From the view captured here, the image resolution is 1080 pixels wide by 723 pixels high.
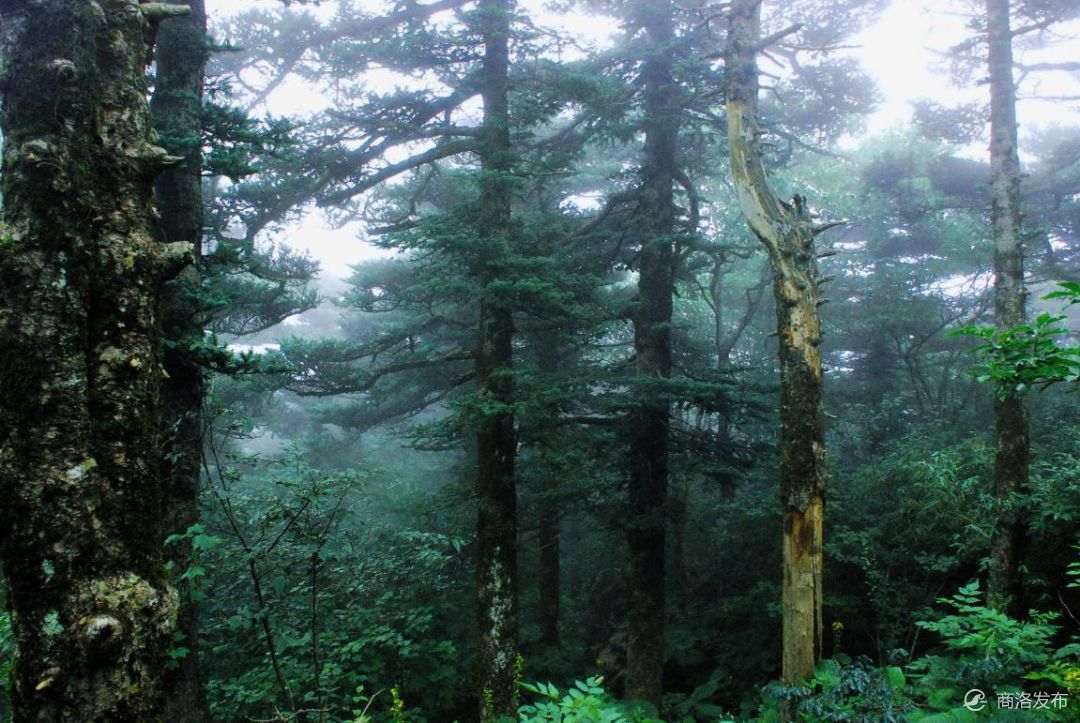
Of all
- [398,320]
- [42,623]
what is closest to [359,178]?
[42,623]

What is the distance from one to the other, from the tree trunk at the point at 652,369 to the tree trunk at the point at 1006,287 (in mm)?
4764

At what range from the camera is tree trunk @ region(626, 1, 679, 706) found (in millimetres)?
11102

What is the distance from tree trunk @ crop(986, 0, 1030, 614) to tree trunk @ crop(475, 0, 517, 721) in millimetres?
6301

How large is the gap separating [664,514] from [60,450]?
9.32 meters

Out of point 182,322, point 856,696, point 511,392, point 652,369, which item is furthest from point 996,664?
point 182,322

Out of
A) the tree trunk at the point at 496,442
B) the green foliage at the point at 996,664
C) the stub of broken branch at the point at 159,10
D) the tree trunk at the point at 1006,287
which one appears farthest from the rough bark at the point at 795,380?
the stub of broken branch at the point at 159,10

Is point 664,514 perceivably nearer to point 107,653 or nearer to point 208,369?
point 208,369

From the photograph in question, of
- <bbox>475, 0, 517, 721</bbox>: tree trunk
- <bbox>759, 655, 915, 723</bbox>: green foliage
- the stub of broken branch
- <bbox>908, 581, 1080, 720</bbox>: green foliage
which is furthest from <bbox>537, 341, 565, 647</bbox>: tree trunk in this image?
the stub of broken branch

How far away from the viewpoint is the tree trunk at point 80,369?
122 inches

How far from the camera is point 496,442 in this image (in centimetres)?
938

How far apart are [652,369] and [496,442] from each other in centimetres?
376

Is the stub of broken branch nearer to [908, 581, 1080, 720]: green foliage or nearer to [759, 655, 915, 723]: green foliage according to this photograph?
[759, 655, 915, 723]: green foliage

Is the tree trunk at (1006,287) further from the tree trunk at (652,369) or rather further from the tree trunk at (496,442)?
the tree trunk at (496,442)

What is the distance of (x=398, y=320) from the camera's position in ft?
72.5
